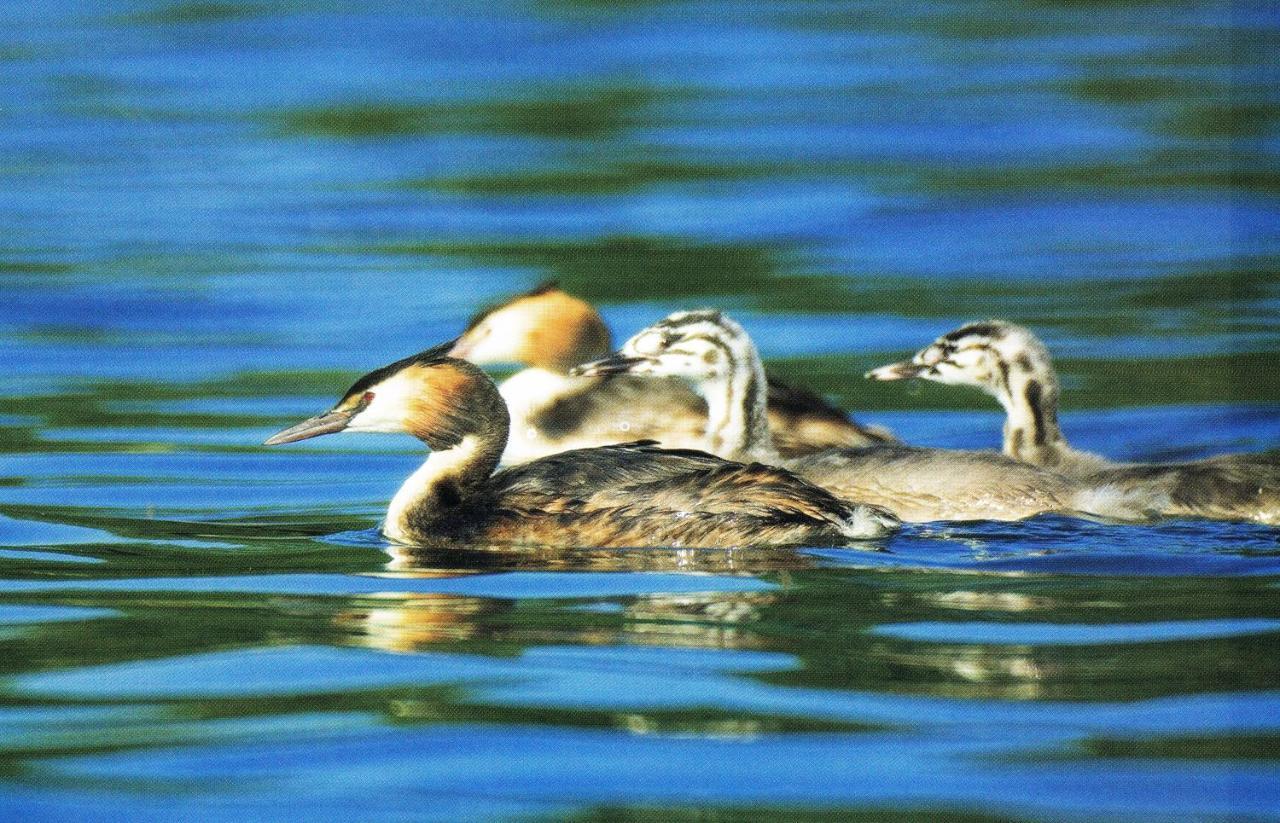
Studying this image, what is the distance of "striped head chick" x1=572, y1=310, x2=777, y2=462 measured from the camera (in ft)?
34.0

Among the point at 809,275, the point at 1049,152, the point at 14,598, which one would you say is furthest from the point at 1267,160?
the point at 14,598

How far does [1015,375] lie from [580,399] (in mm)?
2165

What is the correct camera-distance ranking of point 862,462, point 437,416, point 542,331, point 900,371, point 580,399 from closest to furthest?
point 437,416 < point 862,462 < point 900,371 < point 580,399 < point 542,331

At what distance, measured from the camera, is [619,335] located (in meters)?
14.1

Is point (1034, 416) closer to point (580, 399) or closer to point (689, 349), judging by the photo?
point (689, 349)

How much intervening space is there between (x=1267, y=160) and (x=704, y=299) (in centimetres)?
594

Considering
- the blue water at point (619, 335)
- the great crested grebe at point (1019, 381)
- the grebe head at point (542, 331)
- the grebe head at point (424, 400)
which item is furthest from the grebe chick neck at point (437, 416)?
the grebe head at point (542, 331)

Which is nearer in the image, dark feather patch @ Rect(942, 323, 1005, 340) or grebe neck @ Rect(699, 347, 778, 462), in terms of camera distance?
grebe neck @ Rect(699, 347, 778, 462)

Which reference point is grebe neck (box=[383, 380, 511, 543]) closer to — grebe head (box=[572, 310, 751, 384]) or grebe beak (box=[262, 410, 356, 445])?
grebe beak (box=[262, 410, 356, 445])

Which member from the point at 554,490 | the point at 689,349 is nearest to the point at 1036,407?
the point at 689,349

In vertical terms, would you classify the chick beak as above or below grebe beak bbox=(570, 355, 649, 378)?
above

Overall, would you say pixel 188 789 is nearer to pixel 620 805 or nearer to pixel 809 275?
pixel 620 805

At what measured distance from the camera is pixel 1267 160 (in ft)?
61.7

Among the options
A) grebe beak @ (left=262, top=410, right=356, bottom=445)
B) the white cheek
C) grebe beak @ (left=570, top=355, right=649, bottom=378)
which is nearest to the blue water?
grebe beak @ (left=262, top=410, right=356, bottom=445)
